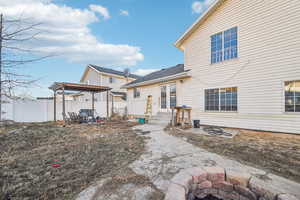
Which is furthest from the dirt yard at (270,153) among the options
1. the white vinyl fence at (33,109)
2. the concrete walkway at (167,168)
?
the white vinyl fence at (33,109)

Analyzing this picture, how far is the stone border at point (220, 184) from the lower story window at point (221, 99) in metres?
5.02

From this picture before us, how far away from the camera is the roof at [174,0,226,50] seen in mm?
7025

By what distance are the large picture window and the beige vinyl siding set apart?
154 millimetres

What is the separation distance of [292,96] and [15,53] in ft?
29.0

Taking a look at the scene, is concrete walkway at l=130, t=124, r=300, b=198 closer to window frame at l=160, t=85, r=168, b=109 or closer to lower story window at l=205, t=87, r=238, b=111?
lower story window at l=205, t=87, r=238, b=111

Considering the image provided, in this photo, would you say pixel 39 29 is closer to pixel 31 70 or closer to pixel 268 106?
pixel 31 70

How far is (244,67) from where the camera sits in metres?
6.19

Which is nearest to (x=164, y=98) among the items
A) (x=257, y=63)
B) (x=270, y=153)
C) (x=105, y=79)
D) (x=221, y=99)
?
(x=221, y=99)

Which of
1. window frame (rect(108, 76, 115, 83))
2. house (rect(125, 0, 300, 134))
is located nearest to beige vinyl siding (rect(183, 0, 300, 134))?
house (rect(125, 0, 300, 134))

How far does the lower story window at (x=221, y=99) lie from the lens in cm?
658

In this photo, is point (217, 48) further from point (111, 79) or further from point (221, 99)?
point (111, 79)

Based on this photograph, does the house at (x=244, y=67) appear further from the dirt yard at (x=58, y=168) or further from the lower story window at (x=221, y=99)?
the dirt yard at (x=58, y=168)

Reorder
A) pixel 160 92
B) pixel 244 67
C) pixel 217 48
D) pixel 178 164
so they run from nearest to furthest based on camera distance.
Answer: pixel 178 164 < pixel 244 67 < pixel 217 48 < pixel 160 92

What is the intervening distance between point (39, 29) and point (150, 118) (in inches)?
309
